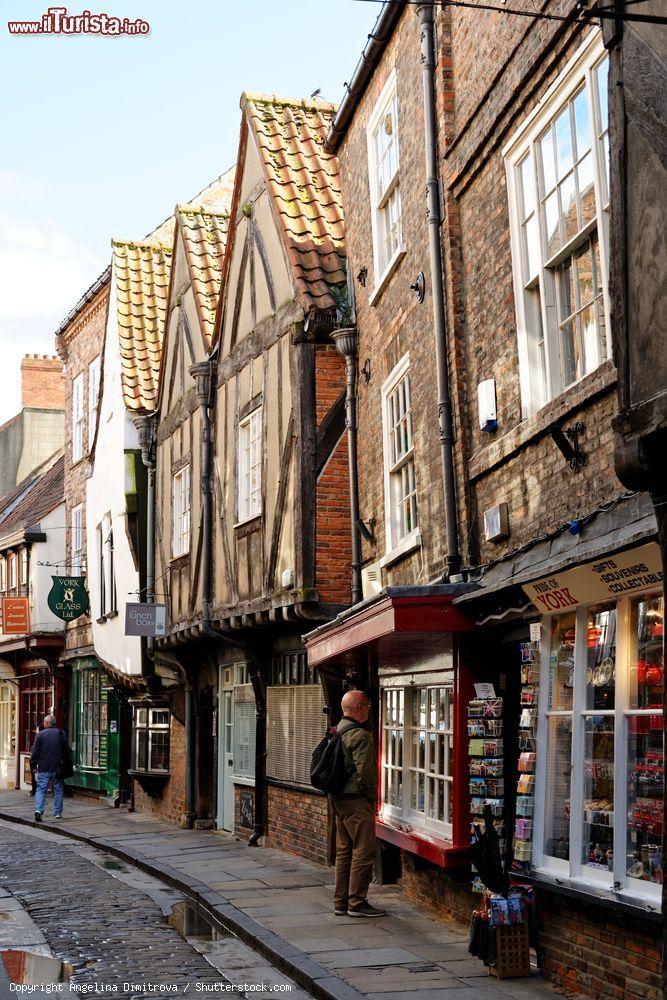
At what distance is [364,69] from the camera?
12.4 meters

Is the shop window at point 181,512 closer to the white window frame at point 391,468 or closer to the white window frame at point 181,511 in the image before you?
the white window frame at point 181,511

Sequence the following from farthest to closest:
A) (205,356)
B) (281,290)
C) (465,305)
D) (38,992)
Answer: (205,356) → (281,290) → (465,305) → (38,992)

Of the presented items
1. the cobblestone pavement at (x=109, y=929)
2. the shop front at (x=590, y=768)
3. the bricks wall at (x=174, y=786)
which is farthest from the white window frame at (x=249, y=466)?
the shop front at (x=590, y=768)

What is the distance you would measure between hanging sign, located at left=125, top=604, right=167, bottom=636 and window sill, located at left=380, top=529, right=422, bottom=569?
7.25 metres

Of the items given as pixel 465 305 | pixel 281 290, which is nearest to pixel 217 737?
pixel 281 290

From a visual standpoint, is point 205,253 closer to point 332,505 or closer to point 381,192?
point 381,192

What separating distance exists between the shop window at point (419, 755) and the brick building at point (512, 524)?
3 cm

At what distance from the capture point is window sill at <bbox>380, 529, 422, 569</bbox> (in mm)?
10625

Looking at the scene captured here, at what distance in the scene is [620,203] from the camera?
5.95 meters

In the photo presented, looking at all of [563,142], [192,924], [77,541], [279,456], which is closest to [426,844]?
[192,924]

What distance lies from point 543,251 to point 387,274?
12.4 ft

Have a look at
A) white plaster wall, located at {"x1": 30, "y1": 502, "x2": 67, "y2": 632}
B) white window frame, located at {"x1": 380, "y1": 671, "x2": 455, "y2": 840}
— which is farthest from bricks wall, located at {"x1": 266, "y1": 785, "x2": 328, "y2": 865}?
white plaster wall, located at {"x1": 30, "y1": 502, "x2": 67, "y2": 632}

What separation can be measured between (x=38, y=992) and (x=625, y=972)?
3.47 meters

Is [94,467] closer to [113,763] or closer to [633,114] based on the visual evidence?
[113,763]
